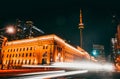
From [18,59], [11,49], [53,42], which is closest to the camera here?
[53,42]

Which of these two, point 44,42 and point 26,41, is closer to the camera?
point 44,42

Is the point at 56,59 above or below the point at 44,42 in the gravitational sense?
below

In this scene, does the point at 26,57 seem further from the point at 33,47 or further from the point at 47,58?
the point at 47,58

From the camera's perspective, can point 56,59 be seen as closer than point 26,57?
Yes

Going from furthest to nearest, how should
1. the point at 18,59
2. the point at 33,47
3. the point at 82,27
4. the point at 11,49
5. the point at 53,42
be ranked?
the point at 82,27, the point at 11,49, the point at 18,59, the point at 33,47, the point at 53,42

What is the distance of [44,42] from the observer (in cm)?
7331

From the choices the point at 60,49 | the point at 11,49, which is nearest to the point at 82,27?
the point at 60,49

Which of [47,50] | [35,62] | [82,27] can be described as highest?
[82,27]

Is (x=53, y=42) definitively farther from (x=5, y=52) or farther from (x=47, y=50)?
(x=5, y=52)

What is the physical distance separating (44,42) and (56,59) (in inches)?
349

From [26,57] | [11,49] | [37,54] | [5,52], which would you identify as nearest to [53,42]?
[37,54]

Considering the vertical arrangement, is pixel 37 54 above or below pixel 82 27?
below

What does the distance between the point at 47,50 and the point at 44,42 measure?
374 cm

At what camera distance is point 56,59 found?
2891 inches
